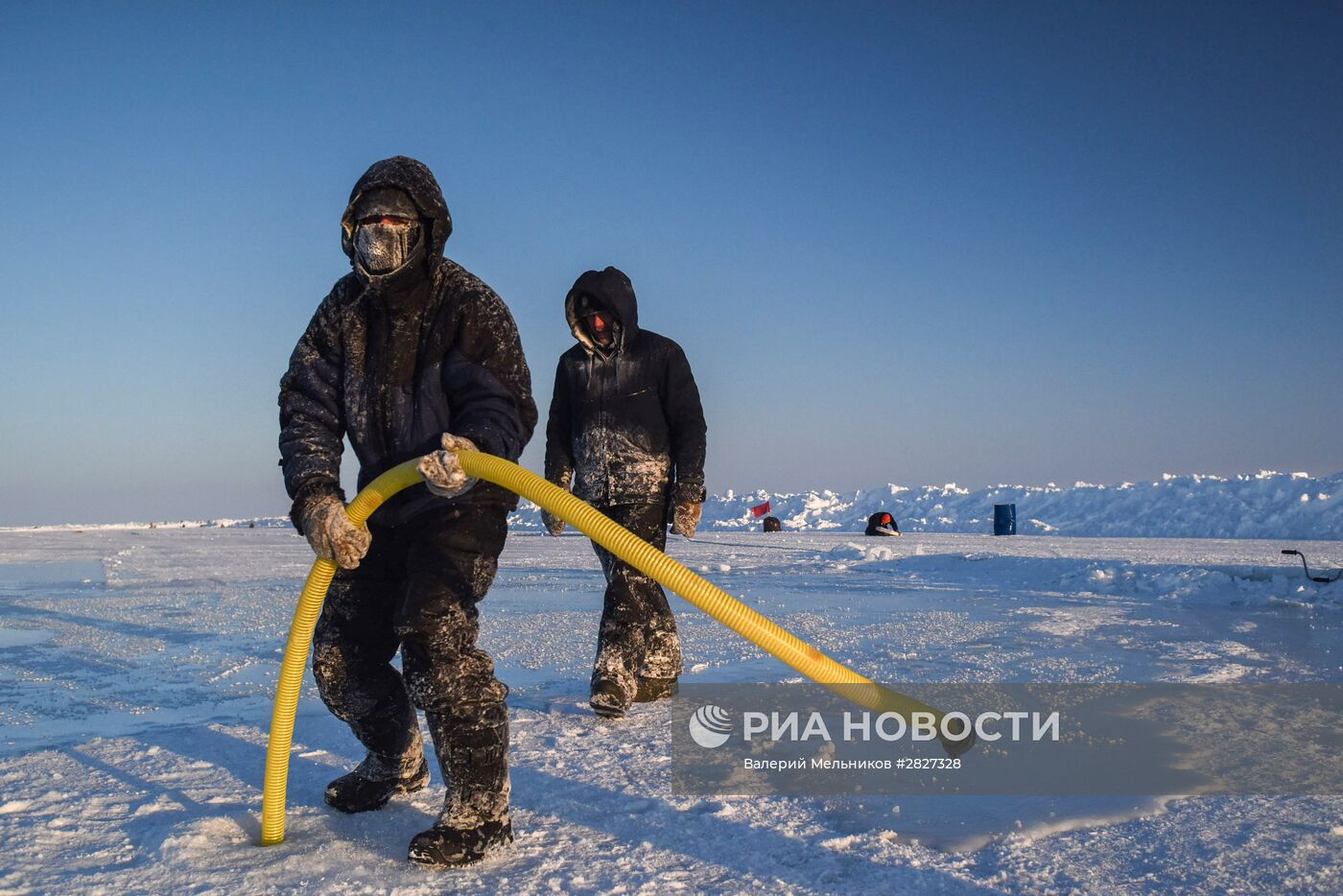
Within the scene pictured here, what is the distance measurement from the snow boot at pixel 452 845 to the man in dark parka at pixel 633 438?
196cm

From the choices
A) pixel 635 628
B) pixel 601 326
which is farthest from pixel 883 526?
pixel 635 628

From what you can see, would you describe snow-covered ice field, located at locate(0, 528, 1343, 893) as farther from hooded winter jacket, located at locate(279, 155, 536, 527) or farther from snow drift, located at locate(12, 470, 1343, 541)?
snow drift, located at locate(12, 470, 1343, 541)

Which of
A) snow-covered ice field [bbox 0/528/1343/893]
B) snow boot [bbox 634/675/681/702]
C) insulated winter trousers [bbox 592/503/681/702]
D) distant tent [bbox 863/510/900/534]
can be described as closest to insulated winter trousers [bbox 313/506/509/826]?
snow-covered ice field [bbox 0/528/1343/893]

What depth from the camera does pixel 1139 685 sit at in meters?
4.18

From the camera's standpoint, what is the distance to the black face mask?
7.93 ft

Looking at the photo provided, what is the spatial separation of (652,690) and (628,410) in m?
1.35

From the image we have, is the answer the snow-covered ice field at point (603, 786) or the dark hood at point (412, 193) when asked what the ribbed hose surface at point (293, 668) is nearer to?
the snow-covered ice field at point (603, 786)

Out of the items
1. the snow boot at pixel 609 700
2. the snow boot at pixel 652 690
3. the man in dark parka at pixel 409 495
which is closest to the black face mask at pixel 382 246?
the man in dark parka at pixel 409 495

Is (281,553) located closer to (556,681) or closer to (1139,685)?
(556,681)

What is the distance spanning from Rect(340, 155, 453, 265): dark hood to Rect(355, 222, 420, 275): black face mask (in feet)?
0.17

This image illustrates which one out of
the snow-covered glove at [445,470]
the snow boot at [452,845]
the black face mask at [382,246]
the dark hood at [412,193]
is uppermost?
the dark hood at [412,193]

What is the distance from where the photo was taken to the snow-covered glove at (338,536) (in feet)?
7.22

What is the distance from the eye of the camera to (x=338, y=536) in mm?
2199

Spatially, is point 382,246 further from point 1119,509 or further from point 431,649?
point 1119,509
